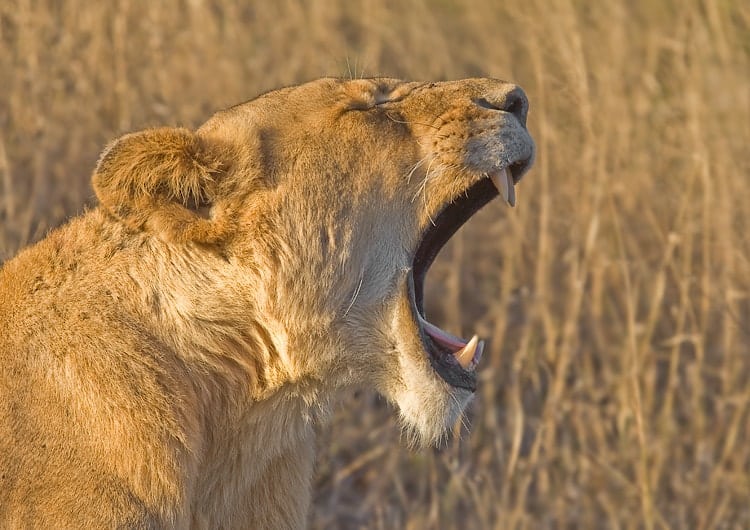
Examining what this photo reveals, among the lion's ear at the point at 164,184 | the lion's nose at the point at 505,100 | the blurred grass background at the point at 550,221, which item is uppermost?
the lion's ear at the point at 164,184

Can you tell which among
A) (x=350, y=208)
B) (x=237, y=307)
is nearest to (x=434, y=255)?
(x=350, y=208)

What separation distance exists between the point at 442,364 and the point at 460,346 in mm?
116

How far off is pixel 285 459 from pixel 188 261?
564mm

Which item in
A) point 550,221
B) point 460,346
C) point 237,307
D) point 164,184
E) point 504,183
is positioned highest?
point 164,184

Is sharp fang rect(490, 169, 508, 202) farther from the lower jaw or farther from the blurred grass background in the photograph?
the blurred grass background

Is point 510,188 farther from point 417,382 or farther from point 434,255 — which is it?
point 417,382

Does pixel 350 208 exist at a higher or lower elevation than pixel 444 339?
higher

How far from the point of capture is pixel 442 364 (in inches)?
118

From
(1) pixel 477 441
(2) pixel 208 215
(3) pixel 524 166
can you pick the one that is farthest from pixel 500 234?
(2) pixel 208 215

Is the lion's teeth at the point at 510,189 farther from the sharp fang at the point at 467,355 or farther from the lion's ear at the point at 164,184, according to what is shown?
the lion's ear at the point at 164,184

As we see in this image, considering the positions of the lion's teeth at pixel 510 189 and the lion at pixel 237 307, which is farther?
the lion's teeth at pixel 510 189

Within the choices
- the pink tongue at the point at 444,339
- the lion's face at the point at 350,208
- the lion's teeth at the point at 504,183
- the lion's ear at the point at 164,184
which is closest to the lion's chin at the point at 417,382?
the lion's face at the point at 350,208

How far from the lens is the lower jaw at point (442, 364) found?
2951 millimetres

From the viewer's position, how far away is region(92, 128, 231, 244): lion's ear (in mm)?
2678
